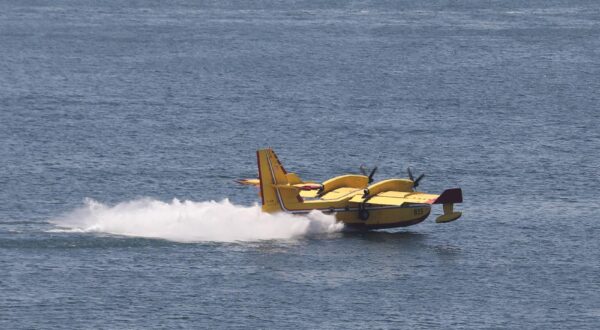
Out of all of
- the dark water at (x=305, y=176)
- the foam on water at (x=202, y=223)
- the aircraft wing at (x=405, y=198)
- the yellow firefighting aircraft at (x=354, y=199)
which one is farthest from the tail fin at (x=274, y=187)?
the aircraft wing at (x=405, y=198)

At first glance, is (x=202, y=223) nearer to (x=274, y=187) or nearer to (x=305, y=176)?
(x=274, y=187)

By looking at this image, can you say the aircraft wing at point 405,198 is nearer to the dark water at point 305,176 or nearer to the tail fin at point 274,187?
the dark water at point 305,176

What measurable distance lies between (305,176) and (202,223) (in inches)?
1015

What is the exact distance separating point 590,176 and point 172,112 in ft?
188

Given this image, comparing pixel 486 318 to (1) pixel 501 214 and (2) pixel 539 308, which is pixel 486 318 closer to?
(2) pixel 539 308

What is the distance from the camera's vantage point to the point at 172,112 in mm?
178500

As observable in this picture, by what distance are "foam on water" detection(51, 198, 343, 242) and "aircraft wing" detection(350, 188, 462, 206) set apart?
3567 millimetres

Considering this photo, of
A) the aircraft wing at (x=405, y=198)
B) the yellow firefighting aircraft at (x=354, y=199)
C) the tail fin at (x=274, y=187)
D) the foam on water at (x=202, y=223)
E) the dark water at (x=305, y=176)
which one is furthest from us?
the yellow firefighting aircraft at (x=354, y=199)

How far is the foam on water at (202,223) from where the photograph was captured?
116812mm

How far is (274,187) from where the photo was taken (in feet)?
387

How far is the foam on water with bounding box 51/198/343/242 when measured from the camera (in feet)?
383

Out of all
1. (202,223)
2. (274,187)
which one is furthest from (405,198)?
(202,223)

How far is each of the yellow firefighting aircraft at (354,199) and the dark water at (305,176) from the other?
1853 mm

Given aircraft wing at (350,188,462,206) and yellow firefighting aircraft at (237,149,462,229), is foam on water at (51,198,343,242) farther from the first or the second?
aircraft wing at (350,188,462,206)
